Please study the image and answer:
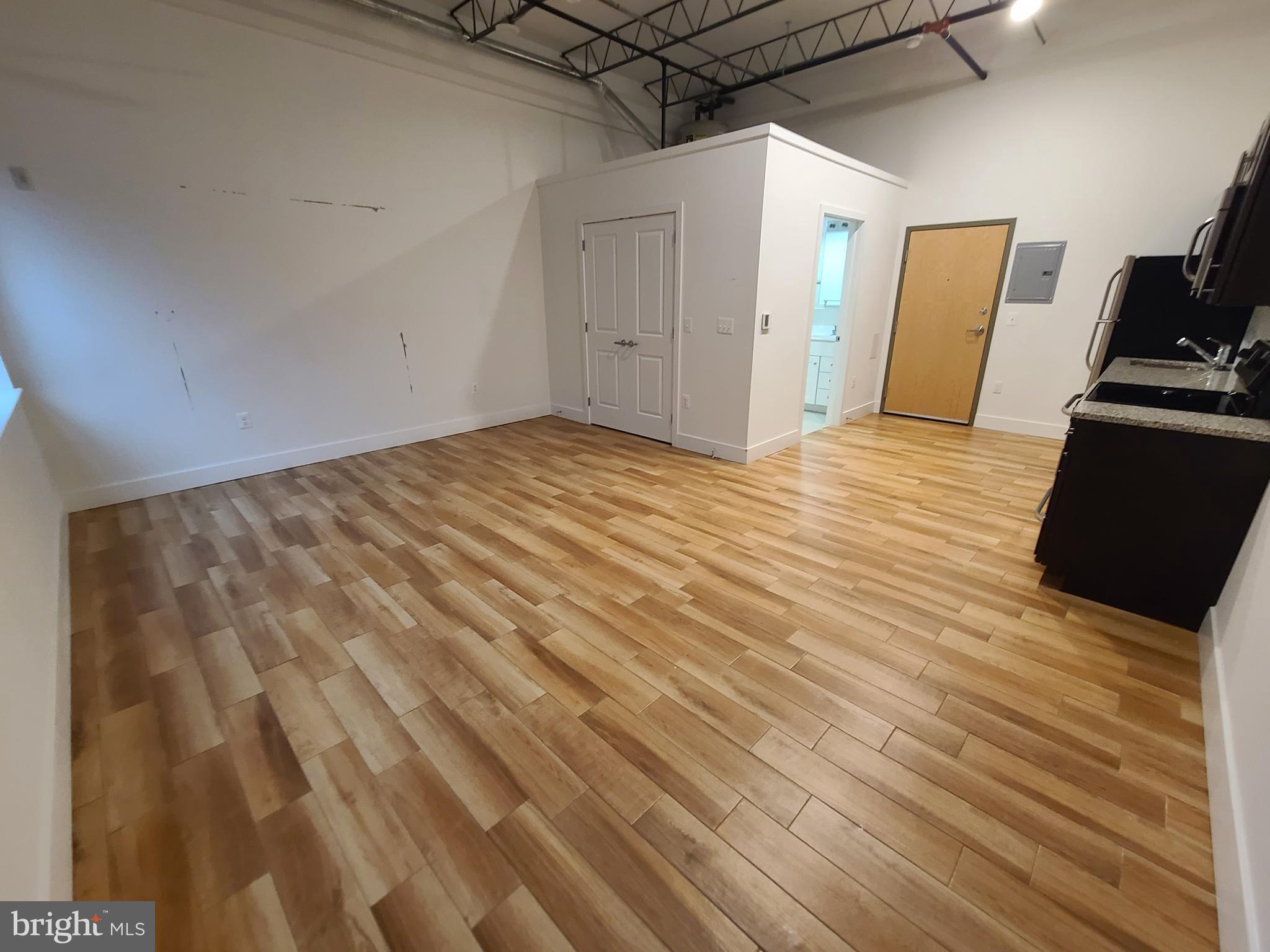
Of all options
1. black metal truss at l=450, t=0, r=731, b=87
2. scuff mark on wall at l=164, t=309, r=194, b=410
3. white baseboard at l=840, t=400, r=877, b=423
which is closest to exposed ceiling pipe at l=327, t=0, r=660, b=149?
black metal truss at l=450, t=0, r=731, b=87

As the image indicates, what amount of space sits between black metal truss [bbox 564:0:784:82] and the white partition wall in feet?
3.91

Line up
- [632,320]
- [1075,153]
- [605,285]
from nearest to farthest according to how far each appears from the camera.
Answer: [1075,153]
[632,320]
[605,285]

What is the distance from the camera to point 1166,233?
427 centimetres

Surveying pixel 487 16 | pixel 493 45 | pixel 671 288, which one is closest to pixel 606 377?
pixel 671 288

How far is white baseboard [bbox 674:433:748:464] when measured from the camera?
4449mm

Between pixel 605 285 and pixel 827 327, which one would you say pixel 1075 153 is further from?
pixel 605 285

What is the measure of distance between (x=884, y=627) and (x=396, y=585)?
238cm

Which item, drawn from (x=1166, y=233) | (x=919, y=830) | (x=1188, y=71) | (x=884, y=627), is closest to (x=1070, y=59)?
(x=1188, y=71)

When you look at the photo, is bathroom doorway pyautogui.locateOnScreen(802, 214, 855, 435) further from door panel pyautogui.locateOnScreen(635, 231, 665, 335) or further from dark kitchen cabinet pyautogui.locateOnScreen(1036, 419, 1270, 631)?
dark kitchen cabinet pyautogui.locateOnScreen(1036, 419, 1270, 631)

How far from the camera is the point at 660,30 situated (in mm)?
4684

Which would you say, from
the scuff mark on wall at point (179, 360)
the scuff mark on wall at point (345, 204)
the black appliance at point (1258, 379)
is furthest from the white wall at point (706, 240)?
the scuff mark on wall at point (179, 360)

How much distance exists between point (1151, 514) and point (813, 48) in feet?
18.0

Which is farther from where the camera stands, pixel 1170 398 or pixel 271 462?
pixel 271 462

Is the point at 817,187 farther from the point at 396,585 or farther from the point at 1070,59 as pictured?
the point at 396,585
